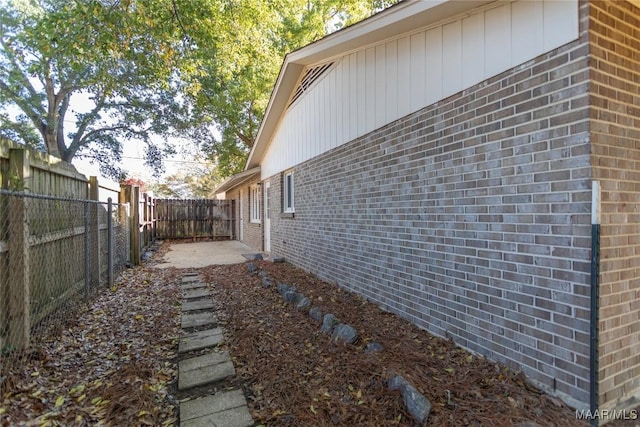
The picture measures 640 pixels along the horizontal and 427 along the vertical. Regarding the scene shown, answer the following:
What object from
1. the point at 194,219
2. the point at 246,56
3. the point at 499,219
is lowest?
the point at 194,219

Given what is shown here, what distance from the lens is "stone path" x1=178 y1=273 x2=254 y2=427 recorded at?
236cm

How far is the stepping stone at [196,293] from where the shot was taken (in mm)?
5520

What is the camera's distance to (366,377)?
2.75 metres

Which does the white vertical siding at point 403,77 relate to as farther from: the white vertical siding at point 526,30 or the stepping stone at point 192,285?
the stepping stone at point 192,285

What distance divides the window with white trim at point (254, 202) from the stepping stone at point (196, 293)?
6237mm

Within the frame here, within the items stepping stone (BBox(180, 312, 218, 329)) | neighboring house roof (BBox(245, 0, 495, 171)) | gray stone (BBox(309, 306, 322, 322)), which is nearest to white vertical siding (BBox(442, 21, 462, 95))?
neighboring house roof (BBox(245, 0, 495, 171))

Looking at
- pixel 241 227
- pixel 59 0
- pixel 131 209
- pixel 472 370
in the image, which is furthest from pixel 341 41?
pixel 59 0

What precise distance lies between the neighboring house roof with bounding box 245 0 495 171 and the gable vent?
0.10 m

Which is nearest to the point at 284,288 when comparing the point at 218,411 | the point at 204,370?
the point at 204,370

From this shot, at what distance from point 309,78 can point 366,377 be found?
6262mm

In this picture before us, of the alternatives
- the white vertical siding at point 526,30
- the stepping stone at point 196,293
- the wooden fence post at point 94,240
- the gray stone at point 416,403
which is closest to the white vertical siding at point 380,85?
the white vertical siding at point 526,30

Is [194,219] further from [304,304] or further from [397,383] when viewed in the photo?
[397,383]

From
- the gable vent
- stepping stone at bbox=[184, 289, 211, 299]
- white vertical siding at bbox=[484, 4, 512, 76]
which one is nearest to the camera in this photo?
white vertical siding at bbox=[484, 4, 512, 76]

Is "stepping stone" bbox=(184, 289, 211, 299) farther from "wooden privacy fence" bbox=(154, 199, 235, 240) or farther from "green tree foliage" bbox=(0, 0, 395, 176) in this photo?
"wooden privacy fence" bbox=(154, 199, 235, 240)
